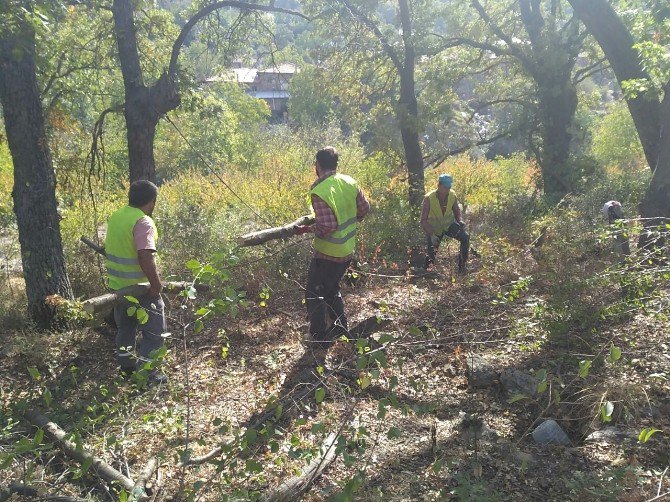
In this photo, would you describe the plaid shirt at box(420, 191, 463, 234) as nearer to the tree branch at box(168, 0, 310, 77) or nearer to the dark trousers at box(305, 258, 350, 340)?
the dark trousers at box(305, 258, 350, 340)

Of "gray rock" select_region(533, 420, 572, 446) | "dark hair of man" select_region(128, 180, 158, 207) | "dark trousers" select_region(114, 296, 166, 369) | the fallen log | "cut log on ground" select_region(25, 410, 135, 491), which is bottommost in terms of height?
"gray rock" select_region(533, 420, 572, 446)

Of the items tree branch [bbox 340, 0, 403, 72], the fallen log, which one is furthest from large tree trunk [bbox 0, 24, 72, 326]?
tree branch [bbox 340, 0, 403, 72]

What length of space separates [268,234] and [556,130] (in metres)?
10.2

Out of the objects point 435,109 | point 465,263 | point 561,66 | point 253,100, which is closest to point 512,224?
point 435,109

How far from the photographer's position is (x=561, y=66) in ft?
39.0

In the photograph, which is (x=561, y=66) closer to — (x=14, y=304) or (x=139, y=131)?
(x=139, y=131)

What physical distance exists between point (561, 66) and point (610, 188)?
9.90ft

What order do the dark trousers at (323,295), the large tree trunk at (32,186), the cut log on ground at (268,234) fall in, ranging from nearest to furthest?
the cut log on ground at (268,234) < the dark trousers at (323,295) < the large tree trunk at (32,186)

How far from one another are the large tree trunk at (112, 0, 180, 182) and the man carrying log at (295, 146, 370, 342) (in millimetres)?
2432

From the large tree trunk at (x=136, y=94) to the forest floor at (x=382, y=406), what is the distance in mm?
1973

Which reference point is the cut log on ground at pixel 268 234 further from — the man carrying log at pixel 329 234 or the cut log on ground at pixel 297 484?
the cut log on ground at pixel 297 484

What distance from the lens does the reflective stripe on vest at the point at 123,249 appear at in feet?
13.8

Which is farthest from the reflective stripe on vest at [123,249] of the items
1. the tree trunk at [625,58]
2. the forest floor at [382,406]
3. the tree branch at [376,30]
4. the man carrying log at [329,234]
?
the tree trunk at [625,58]

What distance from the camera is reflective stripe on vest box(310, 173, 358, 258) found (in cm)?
443
